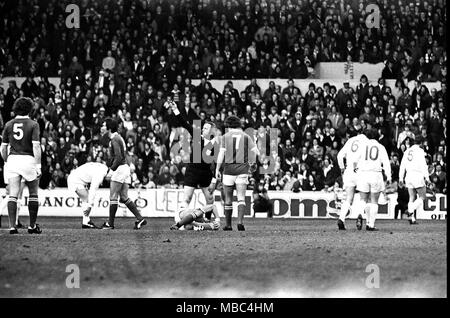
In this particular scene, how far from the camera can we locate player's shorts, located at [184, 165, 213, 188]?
19.8 m

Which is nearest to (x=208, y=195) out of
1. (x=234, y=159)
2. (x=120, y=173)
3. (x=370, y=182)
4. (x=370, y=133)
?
(x=234, y=159)

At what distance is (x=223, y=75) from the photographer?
3475cm

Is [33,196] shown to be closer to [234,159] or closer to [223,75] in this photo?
[234,159]

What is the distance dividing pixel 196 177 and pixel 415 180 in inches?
289

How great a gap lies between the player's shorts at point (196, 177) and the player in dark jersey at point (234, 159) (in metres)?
0.25

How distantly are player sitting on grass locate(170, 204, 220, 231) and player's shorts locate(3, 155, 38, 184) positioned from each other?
345 cm

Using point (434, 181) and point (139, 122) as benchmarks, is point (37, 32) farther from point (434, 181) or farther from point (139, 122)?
point (434, 181)

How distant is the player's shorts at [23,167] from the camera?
54.8 feet

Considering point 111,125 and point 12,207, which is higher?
point 111,125

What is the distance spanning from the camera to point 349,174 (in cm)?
2069

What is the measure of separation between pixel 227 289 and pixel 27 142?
8.50 m

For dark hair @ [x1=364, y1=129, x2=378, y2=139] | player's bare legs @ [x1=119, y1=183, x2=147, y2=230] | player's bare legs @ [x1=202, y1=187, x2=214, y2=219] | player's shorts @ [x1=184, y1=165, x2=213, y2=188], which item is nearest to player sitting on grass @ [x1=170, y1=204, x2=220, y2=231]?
player's bare legs @ [x1=202, y1=187, x2=214, y2=219]

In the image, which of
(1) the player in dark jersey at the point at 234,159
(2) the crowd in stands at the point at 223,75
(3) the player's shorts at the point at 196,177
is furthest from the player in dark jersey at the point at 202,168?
(2) the crowd in stands at the point at 223,75

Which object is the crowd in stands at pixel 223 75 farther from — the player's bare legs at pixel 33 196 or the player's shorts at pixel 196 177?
the player's bare legs at pixel 33 196
